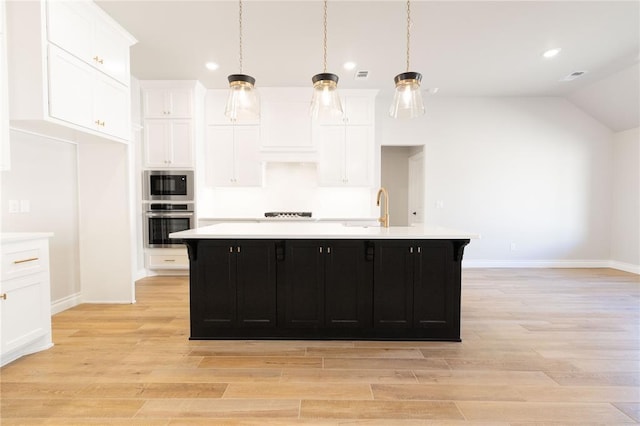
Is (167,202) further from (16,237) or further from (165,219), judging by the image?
(16,237)

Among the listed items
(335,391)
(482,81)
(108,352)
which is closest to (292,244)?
(335,391)

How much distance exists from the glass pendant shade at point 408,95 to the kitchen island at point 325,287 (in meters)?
1.00

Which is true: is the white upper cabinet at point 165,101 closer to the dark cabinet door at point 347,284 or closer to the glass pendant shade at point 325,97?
the glass pendant shade at point 325,97

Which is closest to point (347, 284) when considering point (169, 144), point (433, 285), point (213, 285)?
point (433, 285)

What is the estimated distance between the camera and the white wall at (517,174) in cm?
558

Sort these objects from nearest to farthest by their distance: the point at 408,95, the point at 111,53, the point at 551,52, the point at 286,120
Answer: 1. the point at 408,95
2. the point at 111,53
3. the point at 551,52
4. the point at 286,120

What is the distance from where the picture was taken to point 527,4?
2969 mm

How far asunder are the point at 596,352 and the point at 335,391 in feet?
7.02

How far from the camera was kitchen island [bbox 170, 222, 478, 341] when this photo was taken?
2.72 m

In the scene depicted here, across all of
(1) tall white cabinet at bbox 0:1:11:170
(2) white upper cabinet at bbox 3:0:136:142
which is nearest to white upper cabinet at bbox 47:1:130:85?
(2) white upper cabinet at bbox 3:0:136:142

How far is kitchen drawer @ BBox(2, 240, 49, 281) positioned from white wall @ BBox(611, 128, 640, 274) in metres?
7.74

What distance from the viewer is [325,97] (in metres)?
2.55

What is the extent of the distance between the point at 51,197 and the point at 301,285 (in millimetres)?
2836

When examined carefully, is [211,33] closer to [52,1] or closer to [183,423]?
[52,1]
